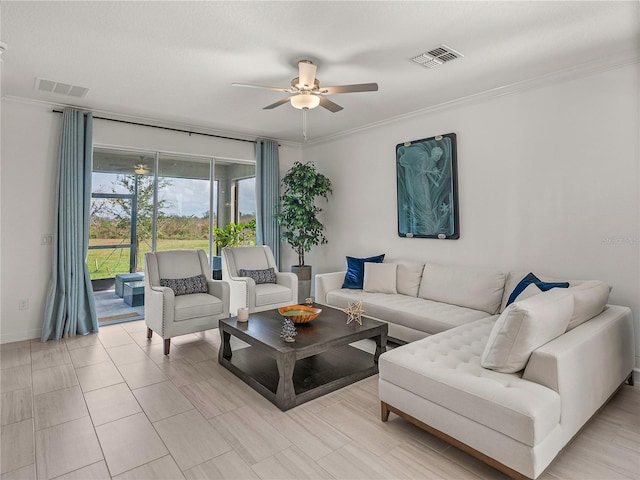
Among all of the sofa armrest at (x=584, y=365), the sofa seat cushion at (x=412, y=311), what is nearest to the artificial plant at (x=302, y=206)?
the sofa seat cushion at (x=412, y=311)

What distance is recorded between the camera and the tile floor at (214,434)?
1.92 m

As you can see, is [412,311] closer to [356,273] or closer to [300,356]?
[356,273]

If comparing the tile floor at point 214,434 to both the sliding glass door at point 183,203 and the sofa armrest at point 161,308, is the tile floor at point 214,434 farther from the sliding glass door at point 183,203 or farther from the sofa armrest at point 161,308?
the sliding glass door at point 183,203

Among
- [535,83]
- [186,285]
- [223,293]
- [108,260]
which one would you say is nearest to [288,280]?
[223,293]

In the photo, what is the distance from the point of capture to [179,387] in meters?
2.89

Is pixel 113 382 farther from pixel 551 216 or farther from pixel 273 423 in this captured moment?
pixel 551 216

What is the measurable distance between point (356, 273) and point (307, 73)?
2.57 meters

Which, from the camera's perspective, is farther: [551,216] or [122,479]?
[551,216]

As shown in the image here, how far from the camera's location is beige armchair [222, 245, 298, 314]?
14.4ft

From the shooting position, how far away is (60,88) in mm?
3707

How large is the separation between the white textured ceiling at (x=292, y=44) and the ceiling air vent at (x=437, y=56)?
76 mm

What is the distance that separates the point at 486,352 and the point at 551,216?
79.2 inches

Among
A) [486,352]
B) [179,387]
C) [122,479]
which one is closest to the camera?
[122,479]

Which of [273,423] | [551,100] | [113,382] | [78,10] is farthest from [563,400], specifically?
[78,10]
